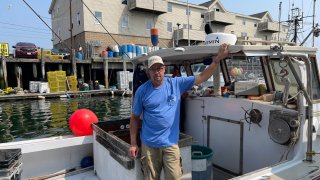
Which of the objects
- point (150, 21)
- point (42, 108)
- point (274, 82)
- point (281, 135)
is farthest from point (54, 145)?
point (150, 21)

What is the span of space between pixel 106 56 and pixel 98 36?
20.4 feet

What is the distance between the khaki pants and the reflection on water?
1064cm

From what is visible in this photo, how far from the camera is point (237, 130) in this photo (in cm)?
416

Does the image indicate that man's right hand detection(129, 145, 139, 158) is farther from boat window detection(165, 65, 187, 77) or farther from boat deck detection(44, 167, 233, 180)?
boat window detection(165, 65, 187, 77)

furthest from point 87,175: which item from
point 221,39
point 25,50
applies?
point 25,50

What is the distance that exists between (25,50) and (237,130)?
2884 centimetres

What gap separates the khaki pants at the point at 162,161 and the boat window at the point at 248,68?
2.41 m

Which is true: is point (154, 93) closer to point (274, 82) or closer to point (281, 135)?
point (281, 135)

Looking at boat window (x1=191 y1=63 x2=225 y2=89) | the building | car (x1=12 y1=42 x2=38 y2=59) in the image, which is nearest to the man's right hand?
boat window (x1=191 y1=63 x2=225 y2=89)

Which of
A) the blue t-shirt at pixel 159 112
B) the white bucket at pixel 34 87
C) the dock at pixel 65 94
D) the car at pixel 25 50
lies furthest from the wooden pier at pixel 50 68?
the blue t-shirt at pixel 159 112

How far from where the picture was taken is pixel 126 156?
308 cm

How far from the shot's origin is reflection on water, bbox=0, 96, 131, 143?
1285cm

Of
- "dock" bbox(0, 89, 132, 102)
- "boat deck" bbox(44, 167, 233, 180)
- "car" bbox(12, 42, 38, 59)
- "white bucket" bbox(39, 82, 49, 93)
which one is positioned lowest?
"dock" bbox(0, 89, 132, 102)

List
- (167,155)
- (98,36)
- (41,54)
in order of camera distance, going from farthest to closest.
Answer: (98,36), (41,54), (167,155)
